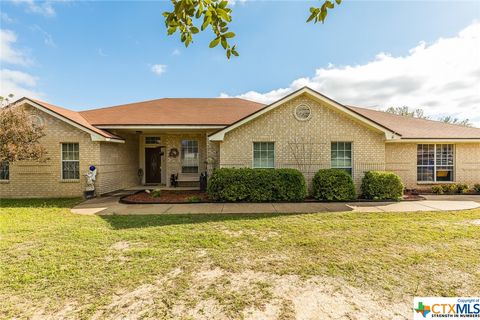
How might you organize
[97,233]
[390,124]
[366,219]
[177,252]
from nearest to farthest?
[177,252], [97,233], [366,219], [390,124]

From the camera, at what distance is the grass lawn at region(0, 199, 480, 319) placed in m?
3.02

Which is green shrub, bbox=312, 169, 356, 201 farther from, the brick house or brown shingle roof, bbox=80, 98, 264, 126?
brown shingle roof, bbox=80, 98, 264, 126

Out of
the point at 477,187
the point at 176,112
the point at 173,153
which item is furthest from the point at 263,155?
the point at 477,187

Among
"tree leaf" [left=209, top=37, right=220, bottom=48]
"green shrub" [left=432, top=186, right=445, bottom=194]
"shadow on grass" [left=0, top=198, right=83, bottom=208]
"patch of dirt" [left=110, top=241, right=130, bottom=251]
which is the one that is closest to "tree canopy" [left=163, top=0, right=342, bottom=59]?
"tree leaf" [left=209, top=37, right=220, bottom=48]

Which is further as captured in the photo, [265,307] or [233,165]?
[233,165]

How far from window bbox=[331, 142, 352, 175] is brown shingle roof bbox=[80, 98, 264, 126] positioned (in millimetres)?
5812

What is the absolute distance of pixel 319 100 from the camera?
35.6ft

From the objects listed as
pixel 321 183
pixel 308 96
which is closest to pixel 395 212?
pixel 321 183

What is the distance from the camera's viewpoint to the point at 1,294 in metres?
3.26

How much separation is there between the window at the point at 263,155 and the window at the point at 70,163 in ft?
29.9

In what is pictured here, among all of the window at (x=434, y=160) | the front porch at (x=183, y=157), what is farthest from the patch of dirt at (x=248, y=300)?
the window at (x=434, y=160)

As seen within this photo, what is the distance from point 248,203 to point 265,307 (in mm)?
6497

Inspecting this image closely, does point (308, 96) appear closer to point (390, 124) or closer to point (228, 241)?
point (390, 124)

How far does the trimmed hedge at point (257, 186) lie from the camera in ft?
31.9
